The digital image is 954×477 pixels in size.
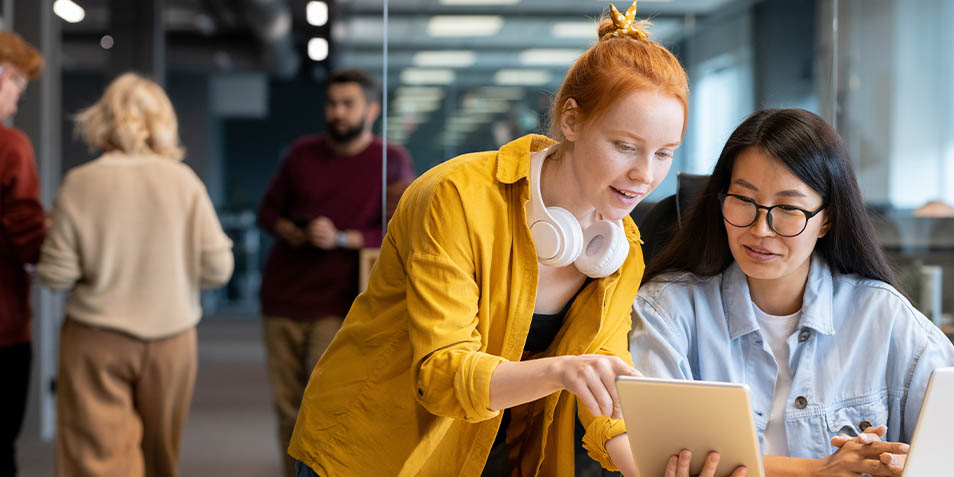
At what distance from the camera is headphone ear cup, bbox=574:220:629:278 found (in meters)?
1.50

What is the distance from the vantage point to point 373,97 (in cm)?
363

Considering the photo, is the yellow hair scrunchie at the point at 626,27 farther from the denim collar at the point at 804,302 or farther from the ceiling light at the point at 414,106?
the ceiling light at the point at 414,106

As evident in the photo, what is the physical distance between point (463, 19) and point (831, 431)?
220 cm

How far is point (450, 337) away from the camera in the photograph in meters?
1.39

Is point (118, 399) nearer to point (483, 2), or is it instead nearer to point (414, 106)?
point (414, 106)

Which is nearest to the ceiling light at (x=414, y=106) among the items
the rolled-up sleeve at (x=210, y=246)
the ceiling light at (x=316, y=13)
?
the rolled-up sleeve at (x=210, y=246)

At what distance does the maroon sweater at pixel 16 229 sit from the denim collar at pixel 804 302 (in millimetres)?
2454

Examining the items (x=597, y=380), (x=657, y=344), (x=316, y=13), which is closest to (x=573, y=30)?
(x=657, y=344)

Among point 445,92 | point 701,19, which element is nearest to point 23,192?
point 445,92

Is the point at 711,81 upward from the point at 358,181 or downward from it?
upward

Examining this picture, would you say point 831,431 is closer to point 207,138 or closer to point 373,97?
point 373,97

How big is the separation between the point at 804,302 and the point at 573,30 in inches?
67.7

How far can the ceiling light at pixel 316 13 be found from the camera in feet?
19.3

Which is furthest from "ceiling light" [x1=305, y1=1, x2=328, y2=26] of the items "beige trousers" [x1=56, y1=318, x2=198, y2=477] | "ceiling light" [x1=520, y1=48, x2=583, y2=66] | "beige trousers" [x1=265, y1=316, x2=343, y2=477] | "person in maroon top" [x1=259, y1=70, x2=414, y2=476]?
"beige trousers" [x1=56, y1=318, x2=198, y2=477]
